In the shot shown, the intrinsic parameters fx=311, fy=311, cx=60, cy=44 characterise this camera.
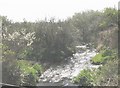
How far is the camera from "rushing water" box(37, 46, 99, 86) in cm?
1731

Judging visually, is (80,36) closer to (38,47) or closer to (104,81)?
(38,47)

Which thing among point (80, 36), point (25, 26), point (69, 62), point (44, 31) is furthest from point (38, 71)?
point (80, 36)

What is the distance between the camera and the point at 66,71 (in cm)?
1909

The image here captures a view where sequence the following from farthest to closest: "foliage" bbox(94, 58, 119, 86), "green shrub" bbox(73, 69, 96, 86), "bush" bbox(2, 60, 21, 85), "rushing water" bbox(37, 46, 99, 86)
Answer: "rushing water" bbox(37, 46, 99, 86)
"green shrub" bbox(73, 69, 96, 86)
"bush" bbox(2, 60, 21, 85)
"foliage" bbox(94, 58, 119, 86)

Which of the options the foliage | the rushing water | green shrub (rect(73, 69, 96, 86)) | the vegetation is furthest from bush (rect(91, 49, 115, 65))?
the foliage

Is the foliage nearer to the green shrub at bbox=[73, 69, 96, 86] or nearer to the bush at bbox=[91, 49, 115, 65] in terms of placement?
the green shrub at bbox=[73, 69, 96, 86]

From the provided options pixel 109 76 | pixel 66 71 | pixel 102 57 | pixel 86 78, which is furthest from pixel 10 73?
pixel 102 57

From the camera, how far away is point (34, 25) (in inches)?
947

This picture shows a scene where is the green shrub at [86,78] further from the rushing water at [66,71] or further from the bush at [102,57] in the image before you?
the bush at [102,57]

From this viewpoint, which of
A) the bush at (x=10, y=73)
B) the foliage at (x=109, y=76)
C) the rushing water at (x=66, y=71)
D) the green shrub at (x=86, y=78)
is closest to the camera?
the foliage at (x=109, y=76)

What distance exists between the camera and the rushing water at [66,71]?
17.3 metres

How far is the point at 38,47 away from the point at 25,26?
11.1 feet

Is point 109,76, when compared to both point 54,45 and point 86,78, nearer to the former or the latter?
point 86,78

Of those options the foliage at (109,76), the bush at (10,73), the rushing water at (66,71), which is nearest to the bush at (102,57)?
the rushing water at (66,71)
